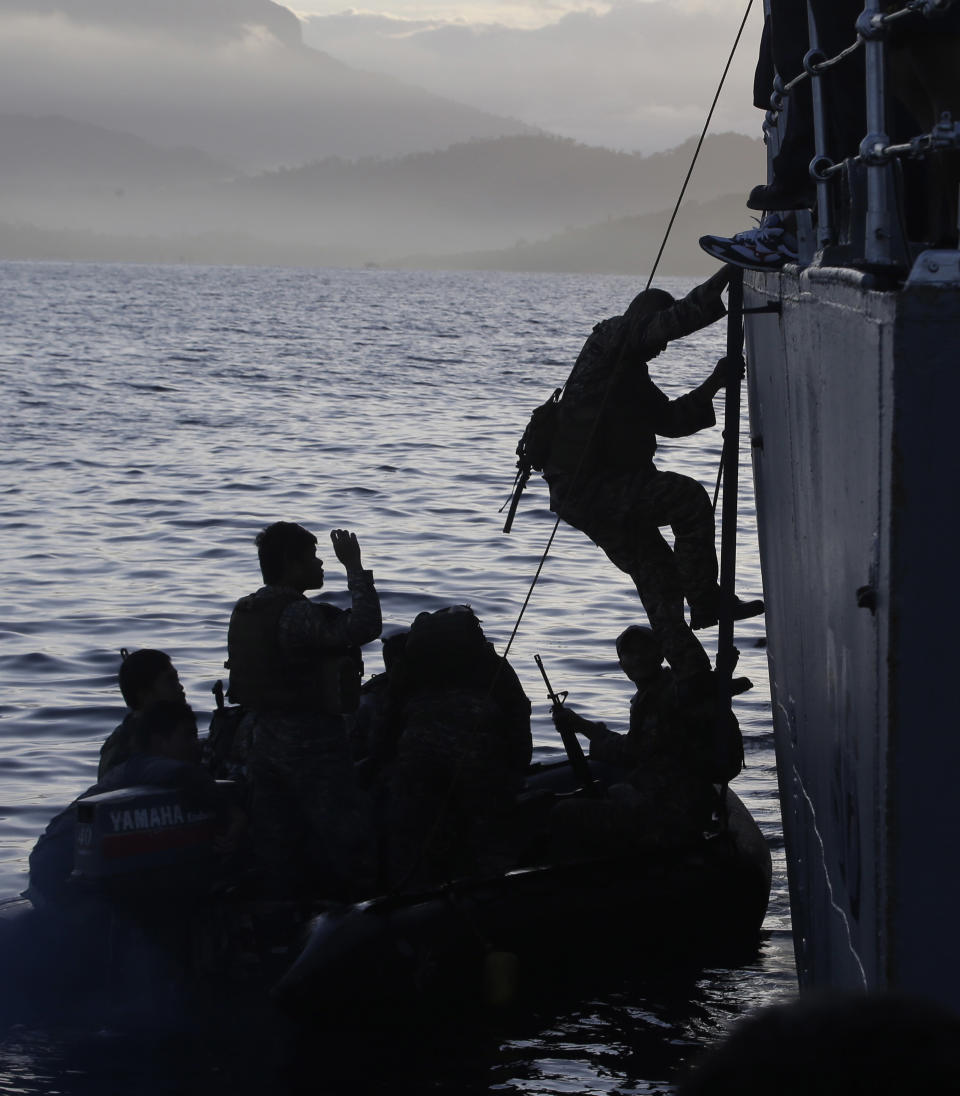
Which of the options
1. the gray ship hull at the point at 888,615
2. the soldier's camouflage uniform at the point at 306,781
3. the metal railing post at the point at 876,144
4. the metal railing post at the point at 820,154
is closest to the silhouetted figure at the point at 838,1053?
the gray ship hull at the point at 888,615

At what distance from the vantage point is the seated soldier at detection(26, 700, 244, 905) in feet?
21.4

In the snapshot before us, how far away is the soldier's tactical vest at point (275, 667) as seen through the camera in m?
6.82

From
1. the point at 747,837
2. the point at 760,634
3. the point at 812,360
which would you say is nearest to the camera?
the point at 812,360

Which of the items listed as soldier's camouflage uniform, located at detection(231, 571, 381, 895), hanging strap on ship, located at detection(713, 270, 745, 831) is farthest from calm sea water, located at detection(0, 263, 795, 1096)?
hanging strap on ship, located at detection(713, 270, 745, 831)

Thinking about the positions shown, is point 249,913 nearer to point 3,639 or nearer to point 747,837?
point 747,837

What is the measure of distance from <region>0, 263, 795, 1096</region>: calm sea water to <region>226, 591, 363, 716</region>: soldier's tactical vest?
4.82 feet

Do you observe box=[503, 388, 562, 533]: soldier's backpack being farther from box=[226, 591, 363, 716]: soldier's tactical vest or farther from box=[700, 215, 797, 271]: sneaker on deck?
box=[700, 215, 797, 271]: sneaker on deck

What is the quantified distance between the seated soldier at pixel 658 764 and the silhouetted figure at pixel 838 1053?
6020mm

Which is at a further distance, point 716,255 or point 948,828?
point 716,255

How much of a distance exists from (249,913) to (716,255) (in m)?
3.55

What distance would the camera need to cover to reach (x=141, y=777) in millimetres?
6453

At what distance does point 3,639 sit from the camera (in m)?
14.4

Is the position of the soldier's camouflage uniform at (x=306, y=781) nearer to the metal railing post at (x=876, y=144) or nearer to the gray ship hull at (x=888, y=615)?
the gray ship hull at (x=888, y=615)

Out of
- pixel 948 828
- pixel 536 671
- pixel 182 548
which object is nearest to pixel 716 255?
pixel 948 828
